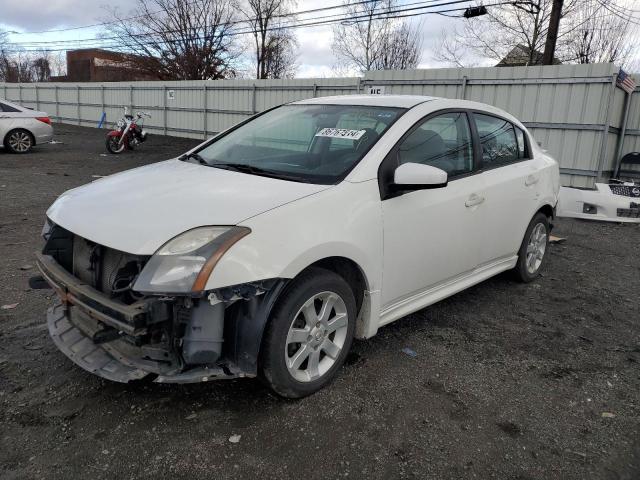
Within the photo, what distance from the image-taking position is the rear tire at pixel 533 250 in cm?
486

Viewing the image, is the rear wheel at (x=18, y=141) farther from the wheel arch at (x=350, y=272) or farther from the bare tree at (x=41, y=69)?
the bare tree at (x=41, y=69)

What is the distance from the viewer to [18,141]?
47.1 ft

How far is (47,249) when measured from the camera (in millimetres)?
3035

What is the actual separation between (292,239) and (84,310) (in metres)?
1.11

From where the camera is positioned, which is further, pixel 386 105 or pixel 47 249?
pixel 386 105

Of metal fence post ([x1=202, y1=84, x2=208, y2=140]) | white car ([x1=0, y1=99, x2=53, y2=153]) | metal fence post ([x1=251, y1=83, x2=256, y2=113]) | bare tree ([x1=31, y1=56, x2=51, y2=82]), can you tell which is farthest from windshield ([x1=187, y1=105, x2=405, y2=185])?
bare tree ([x1=31, y1=56, x2=51, y2=82])

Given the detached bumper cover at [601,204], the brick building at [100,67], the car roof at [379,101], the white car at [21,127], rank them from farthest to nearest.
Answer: the brick building at [100,67] < the white car at [21,127] < the detached bumper cover at [601,204] < the car roof at [379,101]

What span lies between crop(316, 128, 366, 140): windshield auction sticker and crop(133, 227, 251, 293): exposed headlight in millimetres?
1295

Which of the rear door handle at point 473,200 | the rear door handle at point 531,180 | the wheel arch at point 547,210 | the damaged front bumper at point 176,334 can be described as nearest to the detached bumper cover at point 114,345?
the damaged front bumper at point 176,334

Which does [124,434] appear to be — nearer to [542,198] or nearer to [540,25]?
[542,198]

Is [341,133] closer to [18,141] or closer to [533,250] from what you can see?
[533,250]

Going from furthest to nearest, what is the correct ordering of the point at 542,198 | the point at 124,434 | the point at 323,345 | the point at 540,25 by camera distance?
the point at 540,25 → the point at 542,198 → the point at 323,345 → the point at 124,434

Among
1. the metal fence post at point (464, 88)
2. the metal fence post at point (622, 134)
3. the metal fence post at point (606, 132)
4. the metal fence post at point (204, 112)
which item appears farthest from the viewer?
the metal fence post at point (204, 112)

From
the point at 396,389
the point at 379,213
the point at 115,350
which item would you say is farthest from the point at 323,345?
the point at 115,350
